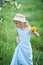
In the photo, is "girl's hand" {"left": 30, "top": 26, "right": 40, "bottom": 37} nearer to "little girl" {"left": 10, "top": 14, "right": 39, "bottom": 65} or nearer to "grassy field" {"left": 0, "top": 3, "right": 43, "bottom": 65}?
"little girl" {"left": 10, "top": 14, "right": 39, "bottom": 65}

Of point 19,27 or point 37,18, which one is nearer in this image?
point 19,27

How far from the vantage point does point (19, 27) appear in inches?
113

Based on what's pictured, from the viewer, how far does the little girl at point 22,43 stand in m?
2.84

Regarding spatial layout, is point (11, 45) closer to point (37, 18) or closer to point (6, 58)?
point (6, 58)

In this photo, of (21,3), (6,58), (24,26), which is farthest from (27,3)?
(6,58)

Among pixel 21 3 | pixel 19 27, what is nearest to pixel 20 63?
pixel 19 27

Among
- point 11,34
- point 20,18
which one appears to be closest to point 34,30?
point 20,18

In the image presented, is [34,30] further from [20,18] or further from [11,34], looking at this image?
[11,34]

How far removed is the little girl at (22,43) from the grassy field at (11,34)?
0.08 m

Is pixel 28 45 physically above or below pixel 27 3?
below

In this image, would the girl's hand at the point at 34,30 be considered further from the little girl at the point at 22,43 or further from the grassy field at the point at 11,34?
the grassy field at the point at 11,34

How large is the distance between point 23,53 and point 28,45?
0.22ft

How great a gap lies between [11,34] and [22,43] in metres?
0.17

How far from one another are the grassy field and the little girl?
0.26ft
